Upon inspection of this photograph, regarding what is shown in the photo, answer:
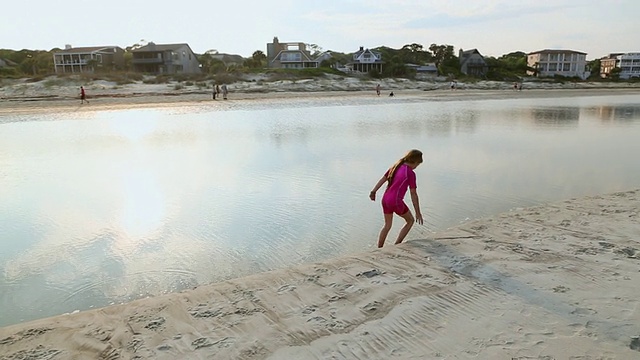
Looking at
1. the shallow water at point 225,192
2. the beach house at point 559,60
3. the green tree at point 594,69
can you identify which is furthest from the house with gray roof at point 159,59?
the green tree at point 594,69

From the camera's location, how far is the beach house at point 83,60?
202ft

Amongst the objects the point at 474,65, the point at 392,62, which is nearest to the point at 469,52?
the point at 474,65

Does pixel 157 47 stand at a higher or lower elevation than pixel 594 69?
higher

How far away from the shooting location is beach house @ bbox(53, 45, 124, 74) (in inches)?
2430

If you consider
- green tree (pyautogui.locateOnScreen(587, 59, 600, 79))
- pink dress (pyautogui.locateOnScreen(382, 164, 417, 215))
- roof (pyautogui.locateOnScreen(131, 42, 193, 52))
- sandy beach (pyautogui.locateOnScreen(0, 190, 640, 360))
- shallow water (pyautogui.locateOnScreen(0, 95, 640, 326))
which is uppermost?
roof (pyautogui.locateOnScreen(131, 42, 193, 52))

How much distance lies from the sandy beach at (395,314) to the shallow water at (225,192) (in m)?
0.91

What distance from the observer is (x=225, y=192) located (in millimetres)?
8516

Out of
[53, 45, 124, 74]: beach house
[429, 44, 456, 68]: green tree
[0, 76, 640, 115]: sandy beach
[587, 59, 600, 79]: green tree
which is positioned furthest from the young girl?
[587, 59, 600, 79]: green tree

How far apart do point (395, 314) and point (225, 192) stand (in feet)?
17.9

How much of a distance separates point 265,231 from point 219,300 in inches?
97.8

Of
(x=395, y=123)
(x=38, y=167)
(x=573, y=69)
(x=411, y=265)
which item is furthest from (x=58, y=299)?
(x=573, y=69)

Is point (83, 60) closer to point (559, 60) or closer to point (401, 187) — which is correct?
point (401, 187)

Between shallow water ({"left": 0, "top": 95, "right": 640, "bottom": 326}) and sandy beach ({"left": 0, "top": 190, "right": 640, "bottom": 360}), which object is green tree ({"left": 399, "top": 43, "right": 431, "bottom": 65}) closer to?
shallow water ({"left": 0, "top": 95, "right": 640, "bottom": 326})

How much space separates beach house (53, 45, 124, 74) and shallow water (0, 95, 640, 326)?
4917 cm
